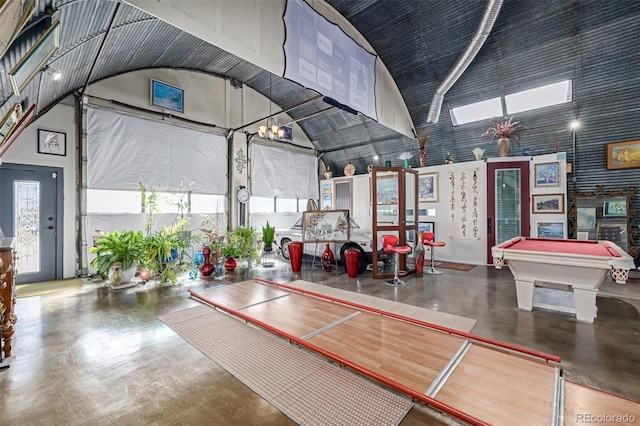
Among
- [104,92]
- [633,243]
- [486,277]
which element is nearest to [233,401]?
[486,277]

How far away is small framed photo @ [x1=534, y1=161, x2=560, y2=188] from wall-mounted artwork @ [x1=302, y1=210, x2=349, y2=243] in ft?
15.8

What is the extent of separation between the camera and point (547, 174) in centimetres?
659

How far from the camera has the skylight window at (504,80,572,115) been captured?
6257 mm

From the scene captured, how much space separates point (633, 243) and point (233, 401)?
28.4ft

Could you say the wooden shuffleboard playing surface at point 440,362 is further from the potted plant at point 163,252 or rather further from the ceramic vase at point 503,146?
the ceramic vase at point 503,146

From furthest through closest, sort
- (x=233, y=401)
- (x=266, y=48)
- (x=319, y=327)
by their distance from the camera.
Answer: (x=266, y=48) < (x=319, y=327) < (x=233, y=401)

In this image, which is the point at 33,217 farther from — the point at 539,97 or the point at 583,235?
the point at 583,235

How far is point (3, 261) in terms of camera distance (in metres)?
2.44

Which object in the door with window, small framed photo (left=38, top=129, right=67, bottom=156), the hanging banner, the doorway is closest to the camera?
the doorway

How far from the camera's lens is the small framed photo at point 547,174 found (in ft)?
21.3

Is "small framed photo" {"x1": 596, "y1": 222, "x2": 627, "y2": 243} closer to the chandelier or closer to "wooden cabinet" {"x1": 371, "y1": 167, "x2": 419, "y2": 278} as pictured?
"wooden cabinet" {"x1": 371, "y1": 167, "x2": 419, "y2": 278}

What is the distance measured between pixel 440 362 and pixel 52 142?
783 centimetres

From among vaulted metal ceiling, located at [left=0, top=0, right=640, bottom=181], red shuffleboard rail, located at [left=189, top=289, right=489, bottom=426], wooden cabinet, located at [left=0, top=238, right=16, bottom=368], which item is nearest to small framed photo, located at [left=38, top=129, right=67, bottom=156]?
vaulted metal ceiling, located at [left=0, top=0, right=640, bottom=181]

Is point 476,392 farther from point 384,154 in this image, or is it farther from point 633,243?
point 384,154
